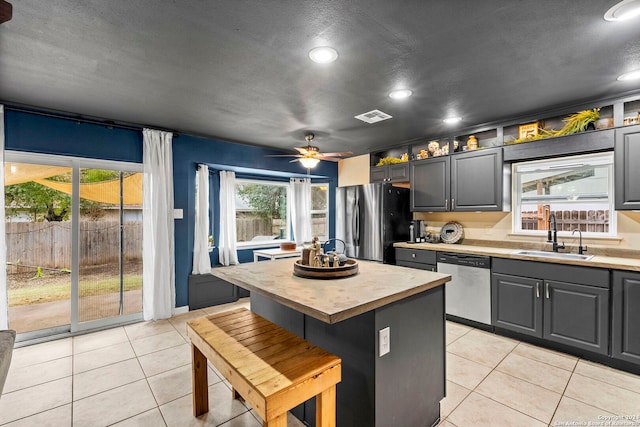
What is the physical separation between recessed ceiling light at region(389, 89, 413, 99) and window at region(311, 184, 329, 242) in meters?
3.53

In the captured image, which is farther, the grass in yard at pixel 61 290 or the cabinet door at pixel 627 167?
the grass in yard at pixel 61 290

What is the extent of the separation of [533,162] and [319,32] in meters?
3.20

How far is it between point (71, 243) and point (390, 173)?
172 inches

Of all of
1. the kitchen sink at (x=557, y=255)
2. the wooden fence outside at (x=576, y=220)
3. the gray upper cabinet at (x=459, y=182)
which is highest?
the gray upper cabinet at (x=459, y=182)

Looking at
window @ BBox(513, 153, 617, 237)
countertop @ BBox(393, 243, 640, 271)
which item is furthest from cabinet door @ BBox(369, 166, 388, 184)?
window @ BBox(513, 153, 617, 237)

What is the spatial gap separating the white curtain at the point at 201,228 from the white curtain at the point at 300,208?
68.7 inches

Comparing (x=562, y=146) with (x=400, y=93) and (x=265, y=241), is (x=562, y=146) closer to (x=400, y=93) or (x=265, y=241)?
(x=400, y=93)

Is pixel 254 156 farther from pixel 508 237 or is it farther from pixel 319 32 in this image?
pixel 508 237

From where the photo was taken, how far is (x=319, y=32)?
184 cm

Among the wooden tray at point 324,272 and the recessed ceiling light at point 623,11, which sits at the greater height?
the recessed ceiling light at point 623,11

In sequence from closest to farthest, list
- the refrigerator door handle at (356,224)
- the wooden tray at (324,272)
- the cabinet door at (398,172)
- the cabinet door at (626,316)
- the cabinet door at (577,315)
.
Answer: the wooden tray at (324,272)
the cabinet door at (626,316)
the cabinet door at (577,315)
the cabinet door at (398,172)
the refrigerator door handle at (356,224)

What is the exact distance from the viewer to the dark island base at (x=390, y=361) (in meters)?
1.60

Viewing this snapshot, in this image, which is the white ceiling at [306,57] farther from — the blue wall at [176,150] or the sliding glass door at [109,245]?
the sliding glass door at [109,245]

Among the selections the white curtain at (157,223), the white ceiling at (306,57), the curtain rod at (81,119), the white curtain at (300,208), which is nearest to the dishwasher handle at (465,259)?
the white ceiling at (306,57)
